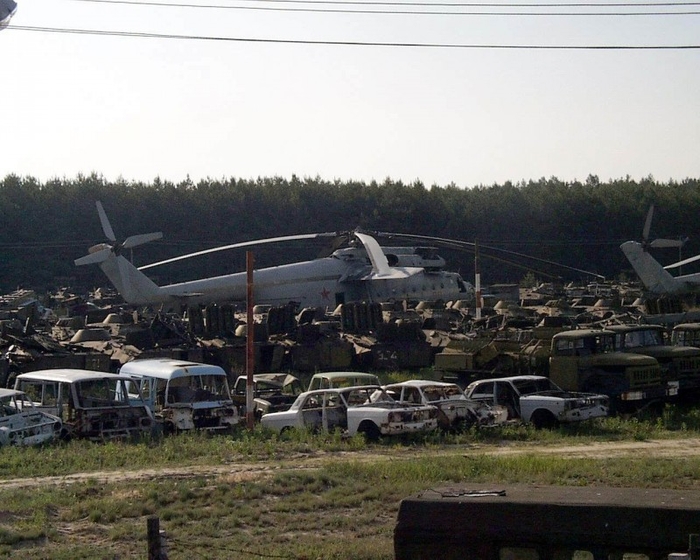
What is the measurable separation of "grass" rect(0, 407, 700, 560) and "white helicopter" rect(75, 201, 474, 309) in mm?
19658

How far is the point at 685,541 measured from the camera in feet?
22.6

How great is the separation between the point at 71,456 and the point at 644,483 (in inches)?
318

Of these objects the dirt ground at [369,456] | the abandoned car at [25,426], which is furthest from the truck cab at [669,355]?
the abandoned car at [25,426]


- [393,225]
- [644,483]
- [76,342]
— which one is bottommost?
[644,483]

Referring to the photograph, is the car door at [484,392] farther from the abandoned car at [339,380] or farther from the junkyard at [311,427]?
the abandoned car at [339,380]

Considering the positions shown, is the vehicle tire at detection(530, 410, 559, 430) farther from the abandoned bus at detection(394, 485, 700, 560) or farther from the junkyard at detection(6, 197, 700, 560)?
the abandoned bus at detection(394, 485, 700, 560)

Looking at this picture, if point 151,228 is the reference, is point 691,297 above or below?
below

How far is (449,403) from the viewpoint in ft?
61.1

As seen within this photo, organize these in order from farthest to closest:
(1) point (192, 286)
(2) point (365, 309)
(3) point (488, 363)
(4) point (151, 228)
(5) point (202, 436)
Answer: (4) point (151, 228) → (1) point (192, 286) → (2) point (365, 309) → (3) point (488, 363) → (5) point (202, 436)

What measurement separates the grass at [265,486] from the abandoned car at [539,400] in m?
0.48

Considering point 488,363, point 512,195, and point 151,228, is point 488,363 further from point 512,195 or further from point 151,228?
point 512,195

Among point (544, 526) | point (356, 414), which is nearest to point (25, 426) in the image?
point (356, 414)

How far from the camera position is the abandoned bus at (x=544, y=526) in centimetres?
698

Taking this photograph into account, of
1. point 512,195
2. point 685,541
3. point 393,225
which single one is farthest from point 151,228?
point 685,541
